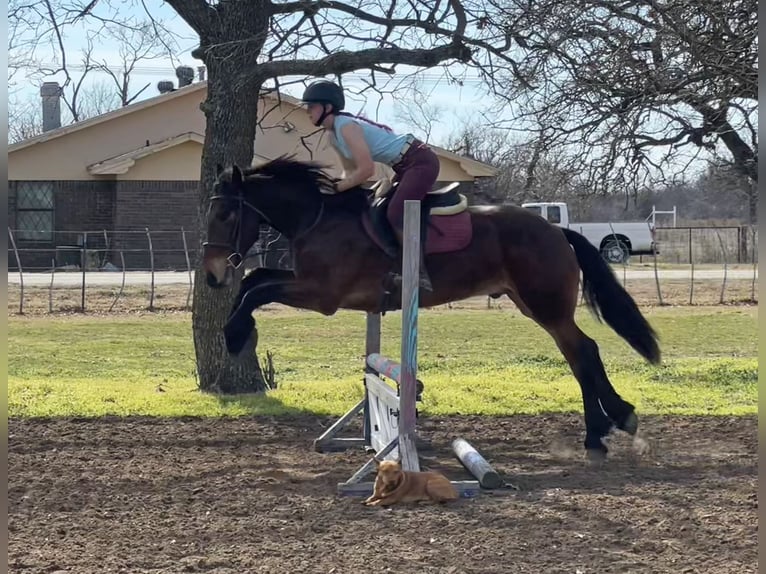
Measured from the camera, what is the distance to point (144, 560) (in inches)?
181

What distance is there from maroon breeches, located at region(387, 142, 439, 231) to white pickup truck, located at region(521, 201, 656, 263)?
29382 millimetres

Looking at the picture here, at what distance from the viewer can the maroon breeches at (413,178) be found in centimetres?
662

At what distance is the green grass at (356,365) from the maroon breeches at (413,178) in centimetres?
298

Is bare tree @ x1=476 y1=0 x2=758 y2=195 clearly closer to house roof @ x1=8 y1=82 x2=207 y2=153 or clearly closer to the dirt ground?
the dirt ground

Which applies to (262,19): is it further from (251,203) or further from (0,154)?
(0,154)

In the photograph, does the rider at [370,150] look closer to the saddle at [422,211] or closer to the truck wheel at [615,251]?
the saddle at [422,211]

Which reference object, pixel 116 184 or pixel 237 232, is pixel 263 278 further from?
pixel 116 184

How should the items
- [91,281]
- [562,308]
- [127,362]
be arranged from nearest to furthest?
[562,308], [127,362], [91,281]

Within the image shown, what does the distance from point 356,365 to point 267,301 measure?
272 inches

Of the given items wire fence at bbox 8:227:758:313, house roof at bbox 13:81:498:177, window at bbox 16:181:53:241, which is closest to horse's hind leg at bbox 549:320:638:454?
wire fence at bbox 8:227:758:313

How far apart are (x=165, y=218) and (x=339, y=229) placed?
2676 cm

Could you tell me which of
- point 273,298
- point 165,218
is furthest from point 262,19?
point 165,218

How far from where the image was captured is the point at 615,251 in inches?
1499

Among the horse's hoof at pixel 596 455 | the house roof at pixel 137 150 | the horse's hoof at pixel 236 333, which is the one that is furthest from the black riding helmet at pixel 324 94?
the house roof at pixel 137 150
